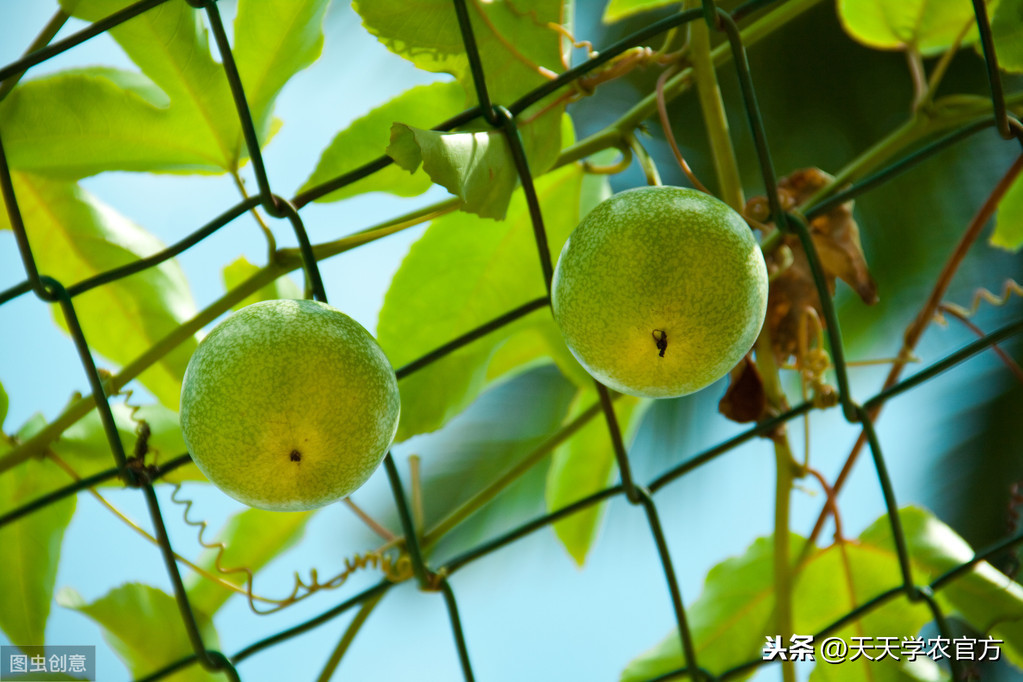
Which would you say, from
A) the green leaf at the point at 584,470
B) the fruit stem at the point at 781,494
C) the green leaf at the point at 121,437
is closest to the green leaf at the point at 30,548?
the green leaf at the point at 121,437

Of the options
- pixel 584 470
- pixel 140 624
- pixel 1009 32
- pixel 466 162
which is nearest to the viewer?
pixel 466 162

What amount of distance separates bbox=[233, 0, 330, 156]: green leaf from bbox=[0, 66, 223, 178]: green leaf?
0.15 feet

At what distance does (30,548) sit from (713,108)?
1.66ft

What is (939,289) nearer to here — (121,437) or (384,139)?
(384,139)

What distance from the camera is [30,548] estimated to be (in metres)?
0.59

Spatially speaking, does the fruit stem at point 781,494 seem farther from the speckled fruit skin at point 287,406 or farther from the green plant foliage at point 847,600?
the speckled fruit skin at point 287,406

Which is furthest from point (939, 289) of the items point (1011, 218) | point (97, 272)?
point (97, 272)

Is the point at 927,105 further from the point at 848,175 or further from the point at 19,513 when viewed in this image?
the point at 19,513

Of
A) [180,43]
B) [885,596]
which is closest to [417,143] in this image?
[180,43]

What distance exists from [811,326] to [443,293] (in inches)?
9.7

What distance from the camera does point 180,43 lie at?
517 mm

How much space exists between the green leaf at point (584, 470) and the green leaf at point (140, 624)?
0.89 ft

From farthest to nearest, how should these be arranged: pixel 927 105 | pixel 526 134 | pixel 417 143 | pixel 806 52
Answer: pixel 806 52 < pixel 927 105 < pixel 526 134 < pixel 417 143

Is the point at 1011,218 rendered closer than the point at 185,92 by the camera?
No
